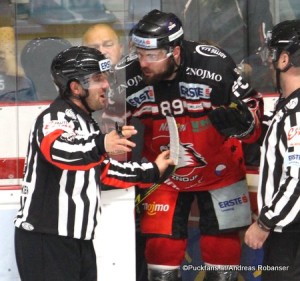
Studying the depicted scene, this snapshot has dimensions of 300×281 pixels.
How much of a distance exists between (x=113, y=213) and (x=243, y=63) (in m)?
1.43

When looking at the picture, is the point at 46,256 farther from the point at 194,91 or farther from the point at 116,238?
the point at 194,91

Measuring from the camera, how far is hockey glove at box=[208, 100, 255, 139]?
416cm

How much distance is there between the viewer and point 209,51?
14.3 feet

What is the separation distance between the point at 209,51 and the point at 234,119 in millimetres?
358

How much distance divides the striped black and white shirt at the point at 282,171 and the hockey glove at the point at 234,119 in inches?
13.1

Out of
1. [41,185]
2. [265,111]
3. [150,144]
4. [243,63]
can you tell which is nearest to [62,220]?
[41,185]

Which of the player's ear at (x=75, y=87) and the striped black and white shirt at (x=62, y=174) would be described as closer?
the striped black and white shirt at (x=62, y=174)

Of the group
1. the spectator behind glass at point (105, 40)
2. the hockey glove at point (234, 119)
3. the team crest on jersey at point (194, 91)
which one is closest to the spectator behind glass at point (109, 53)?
the spectator behind glass at point (105, 40)

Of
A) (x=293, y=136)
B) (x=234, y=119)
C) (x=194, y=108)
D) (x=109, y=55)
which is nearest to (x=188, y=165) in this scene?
(x=194, y=108)

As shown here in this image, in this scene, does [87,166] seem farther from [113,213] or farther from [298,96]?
[298,96]

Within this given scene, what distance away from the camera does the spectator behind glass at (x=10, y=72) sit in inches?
165

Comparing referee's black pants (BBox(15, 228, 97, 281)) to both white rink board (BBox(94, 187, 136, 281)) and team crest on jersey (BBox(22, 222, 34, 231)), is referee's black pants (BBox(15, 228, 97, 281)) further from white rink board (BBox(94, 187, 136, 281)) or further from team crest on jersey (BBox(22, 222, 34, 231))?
white rink board (BBox(94, 187, 136, 281))

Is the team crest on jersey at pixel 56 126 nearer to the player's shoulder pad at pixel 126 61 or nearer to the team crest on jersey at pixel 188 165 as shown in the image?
the player's shoulder pad at pixel 126 61

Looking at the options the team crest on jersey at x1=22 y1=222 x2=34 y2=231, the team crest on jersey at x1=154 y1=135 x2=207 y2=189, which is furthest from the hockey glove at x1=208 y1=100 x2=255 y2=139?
the team crest on jersey at x1=22 y1=222 x2=34 y2=231
